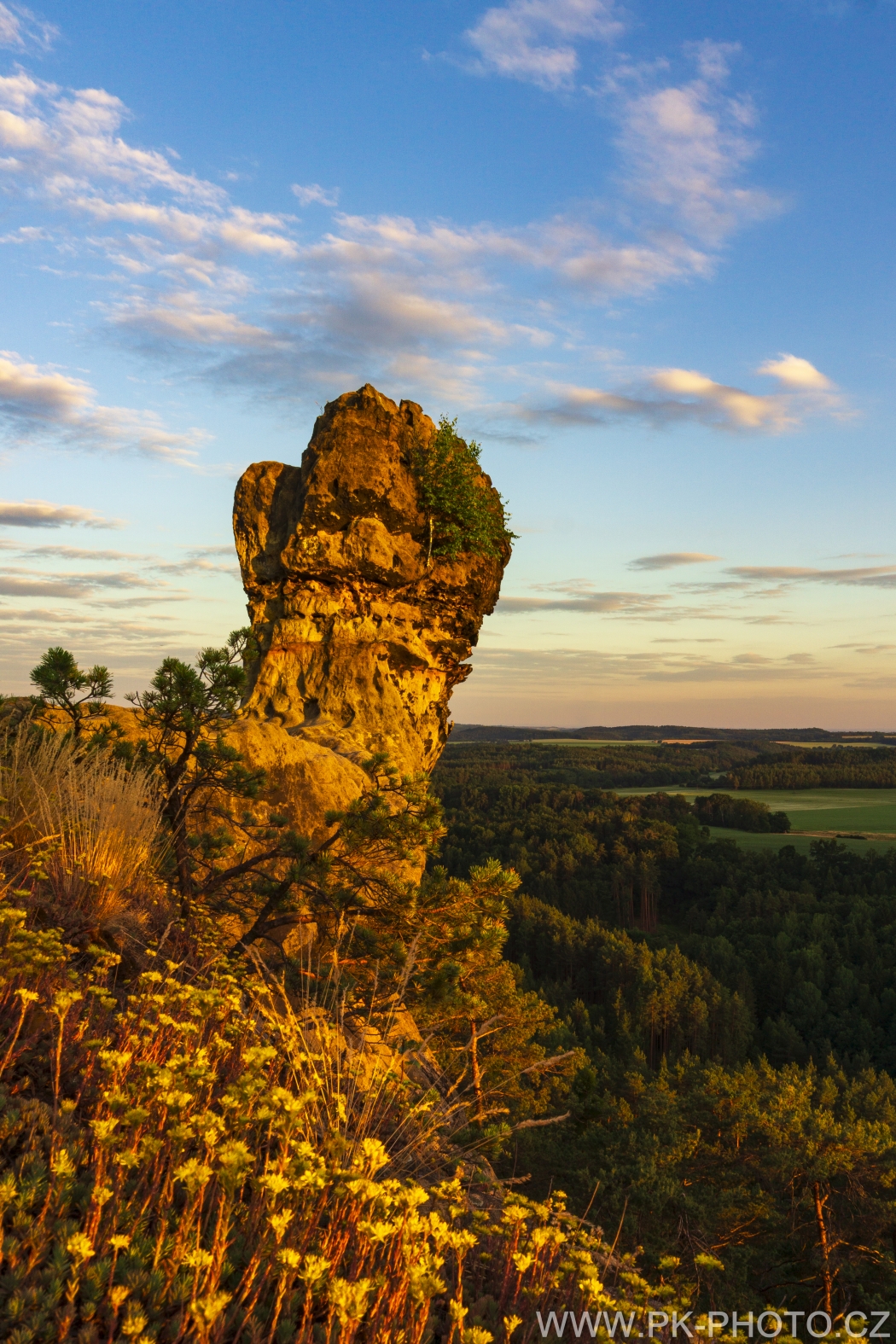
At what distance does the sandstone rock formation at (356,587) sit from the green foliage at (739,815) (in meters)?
115

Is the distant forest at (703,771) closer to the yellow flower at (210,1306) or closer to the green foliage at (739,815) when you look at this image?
the green foliage at (739,815)

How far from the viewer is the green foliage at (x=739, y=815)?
118 m

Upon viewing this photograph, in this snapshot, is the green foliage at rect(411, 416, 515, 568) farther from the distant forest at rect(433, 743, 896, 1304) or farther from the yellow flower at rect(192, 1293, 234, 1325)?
the yellow flower at rect(192, 1293, 234, 1325)

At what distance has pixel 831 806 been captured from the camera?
138m

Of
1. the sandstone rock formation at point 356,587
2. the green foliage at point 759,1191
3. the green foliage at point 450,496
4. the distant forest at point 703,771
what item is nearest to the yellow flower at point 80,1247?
the sandstone rock formation at point 356,587

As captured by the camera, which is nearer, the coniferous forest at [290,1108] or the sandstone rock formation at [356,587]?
the coniferous forest at [290,1108]

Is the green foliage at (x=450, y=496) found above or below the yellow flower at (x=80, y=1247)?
above

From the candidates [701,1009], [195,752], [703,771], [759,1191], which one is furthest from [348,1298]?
[703,771]

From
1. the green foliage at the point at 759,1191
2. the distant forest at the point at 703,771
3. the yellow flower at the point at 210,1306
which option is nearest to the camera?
the yellow flower at the point at 210,1306

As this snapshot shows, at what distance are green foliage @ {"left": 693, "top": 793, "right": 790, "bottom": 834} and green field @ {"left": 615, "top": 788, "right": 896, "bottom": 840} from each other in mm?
2565

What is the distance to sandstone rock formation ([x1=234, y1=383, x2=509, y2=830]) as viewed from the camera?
13.4 meters

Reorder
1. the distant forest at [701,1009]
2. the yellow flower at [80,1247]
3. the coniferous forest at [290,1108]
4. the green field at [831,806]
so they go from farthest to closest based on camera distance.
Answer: the green field at [831,806] → the distant forest at [701,1009] → the coniferous forest at [290,1108] → the yellow flower at [80,1247]

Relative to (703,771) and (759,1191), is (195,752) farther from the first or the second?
(703,771)

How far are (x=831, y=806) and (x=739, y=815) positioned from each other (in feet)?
93.2
